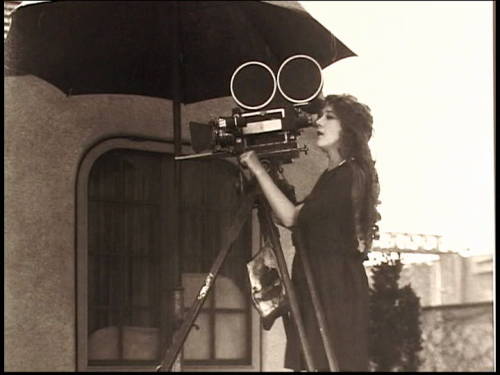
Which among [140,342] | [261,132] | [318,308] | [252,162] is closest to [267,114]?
[261,132]

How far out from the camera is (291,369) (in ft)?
15.6

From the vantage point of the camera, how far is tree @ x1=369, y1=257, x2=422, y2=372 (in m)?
4.80

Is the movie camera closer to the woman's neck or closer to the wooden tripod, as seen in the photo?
the woman's neck

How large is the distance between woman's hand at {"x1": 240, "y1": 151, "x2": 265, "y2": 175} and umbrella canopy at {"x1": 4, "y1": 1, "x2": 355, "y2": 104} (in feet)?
0.98

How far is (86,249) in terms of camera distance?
476cm

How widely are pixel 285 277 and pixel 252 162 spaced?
531 mm

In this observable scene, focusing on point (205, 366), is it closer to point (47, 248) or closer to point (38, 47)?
point (47, 248)

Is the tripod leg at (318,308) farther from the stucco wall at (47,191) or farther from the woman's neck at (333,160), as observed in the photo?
the stucco wall at (47,191)

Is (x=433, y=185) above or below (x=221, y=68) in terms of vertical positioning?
below

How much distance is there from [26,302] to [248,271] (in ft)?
3.23

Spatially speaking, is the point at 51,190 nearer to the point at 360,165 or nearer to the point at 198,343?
the point at 198,343

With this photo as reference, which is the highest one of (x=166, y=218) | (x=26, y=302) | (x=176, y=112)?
(x=176, y=112)

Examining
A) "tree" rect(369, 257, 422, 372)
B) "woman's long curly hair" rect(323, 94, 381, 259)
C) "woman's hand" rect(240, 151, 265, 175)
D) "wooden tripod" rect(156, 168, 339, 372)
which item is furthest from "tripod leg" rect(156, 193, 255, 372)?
"tree" rect(369, 257, 422, 372)

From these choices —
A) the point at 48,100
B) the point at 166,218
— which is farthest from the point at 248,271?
the point at 48,100
